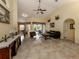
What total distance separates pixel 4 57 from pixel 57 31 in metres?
9.79

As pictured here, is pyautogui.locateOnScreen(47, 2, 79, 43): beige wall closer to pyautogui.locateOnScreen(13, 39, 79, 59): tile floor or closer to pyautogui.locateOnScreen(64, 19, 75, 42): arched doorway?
pyautogui.locateOnScreen(64, 19, 75, 42): arched doorway

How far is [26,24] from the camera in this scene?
16.6m

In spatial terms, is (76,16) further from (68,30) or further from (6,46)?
(6,46)

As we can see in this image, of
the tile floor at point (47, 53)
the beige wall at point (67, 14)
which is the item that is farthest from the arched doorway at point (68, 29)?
the tile floor at point (47, 53)

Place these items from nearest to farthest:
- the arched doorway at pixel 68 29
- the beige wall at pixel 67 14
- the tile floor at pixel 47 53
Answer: the tile floor at pixel 47 53 → the beige wall at pixel 67 14 → the arched doorway at pixel 68 29

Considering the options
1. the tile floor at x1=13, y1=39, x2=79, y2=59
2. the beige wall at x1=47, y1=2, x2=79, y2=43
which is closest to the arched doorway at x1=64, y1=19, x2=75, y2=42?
the beige wall at x1=47, y1=2, x2=79, y2=43

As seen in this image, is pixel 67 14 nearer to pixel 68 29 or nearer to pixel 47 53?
pixel 68 29

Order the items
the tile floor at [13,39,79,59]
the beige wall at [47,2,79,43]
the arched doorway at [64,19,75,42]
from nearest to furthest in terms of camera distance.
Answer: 1. the tile floor at [13,39,79,59]
2. the beige wall at [47,2,79,43]
3. the arched doorway at [64,19,75,42]

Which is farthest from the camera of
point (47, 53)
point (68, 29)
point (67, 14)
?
point (68, 29)

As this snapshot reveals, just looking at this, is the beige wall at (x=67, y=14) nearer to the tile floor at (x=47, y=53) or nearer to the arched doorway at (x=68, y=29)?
the arched doorway at (x=68, y=29)

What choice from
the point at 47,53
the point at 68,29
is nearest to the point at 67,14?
the point at 68,29

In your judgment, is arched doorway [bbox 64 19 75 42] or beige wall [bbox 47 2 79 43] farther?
arched doorway [bbox 64 19 75 42]

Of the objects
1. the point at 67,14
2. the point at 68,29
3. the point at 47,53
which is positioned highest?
the point at 67,14

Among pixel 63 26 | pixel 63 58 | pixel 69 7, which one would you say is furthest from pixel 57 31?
pixel 63 58
